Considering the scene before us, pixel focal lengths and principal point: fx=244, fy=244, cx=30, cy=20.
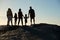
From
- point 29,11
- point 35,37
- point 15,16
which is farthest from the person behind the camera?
point 15,16

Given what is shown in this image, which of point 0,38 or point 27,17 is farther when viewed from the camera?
point 27,17

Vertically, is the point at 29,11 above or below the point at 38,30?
above

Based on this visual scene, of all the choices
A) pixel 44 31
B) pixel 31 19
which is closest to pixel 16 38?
pixel 44 31

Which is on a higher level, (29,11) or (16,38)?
(29,11)

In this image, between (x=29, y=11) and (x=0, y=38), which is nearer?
(x=0, y=38)

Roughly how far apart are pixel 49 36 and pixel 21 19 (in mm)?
9088

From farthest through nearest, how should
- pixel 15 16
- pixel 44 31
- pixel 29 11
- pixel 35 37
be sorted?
1. pixel 15 16
2. pixel 29 11
3. pixel 44 31
4. pixel 35 37

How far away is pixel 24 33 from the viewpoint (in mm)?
24719

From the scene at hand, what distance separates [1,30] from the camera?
31109 millimetres

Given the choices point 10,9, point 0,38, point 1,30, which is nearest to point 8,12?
point 10,9

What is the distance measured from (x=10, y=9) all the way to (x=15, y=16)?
1905 millimetres

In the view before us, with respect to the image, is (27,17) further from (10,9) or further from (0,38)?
(0,38)

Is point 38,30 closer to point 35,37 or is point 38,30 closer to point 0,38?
point 35,37

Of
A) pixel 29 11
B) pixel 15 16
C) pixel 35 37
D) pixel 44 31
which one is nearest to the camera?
pixel 35 37
